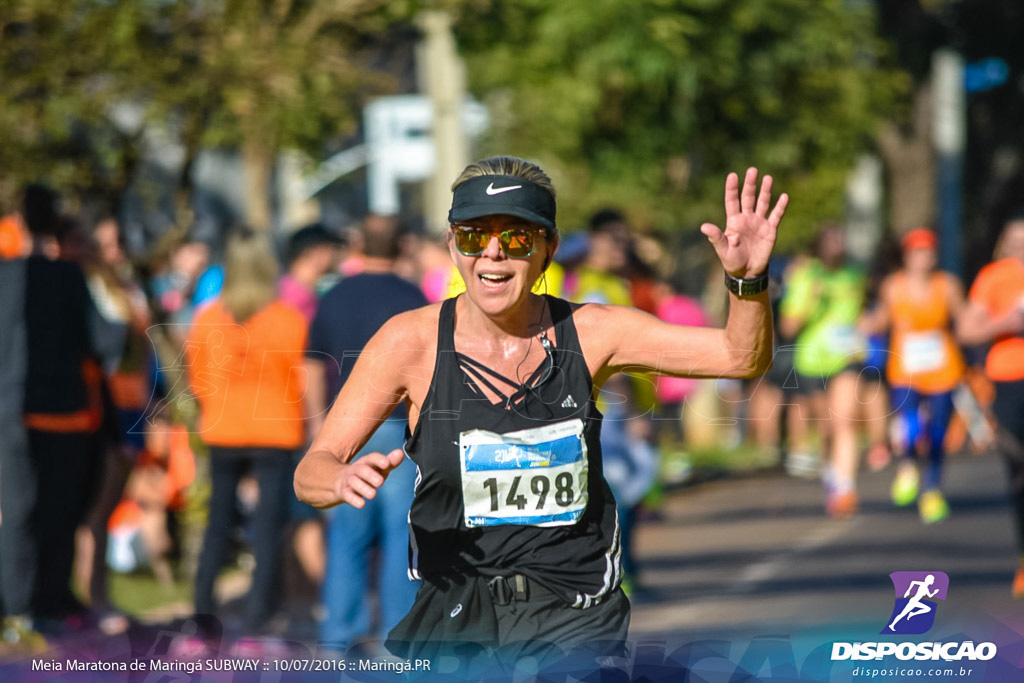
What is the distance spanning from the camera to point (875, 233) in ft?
112

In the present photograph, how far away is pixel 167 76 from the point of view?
362 inches

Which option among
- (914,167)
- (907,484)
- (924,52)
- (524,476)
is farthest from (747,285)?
(914,167)

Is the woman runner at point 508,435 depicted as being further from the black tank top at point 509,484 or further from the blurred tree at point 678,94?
the blurred tree at point 678,94

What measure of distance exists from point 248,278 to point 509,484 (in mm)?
4209

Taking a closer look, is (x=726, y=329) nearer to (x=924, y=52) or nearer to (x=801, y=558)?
(x=801, y=558)

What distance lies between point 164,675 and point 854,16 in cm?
1528

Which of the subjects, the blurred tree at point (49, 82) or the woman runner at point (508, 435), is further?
the blurred tree at point (49, 82)

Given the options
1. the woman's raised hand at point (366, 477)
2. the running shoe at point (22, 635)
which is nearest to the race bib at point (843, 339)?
the running shoe at point (22, 635)

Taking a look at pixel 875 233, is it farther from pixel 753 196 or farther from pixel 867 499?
pixel 753 196

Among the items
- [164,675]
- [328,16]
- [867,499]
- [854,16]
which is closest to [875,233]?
[854,16]

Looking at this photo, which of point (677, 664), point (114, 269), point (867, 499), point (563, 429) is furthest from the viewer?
point (867, 499)

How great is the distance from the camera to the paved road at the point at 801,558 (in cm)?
847

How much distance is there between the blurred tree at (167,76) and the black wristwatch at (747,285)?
5553 mm

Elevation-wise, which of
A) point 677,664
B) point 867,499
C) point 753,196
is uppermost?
point 753,196
